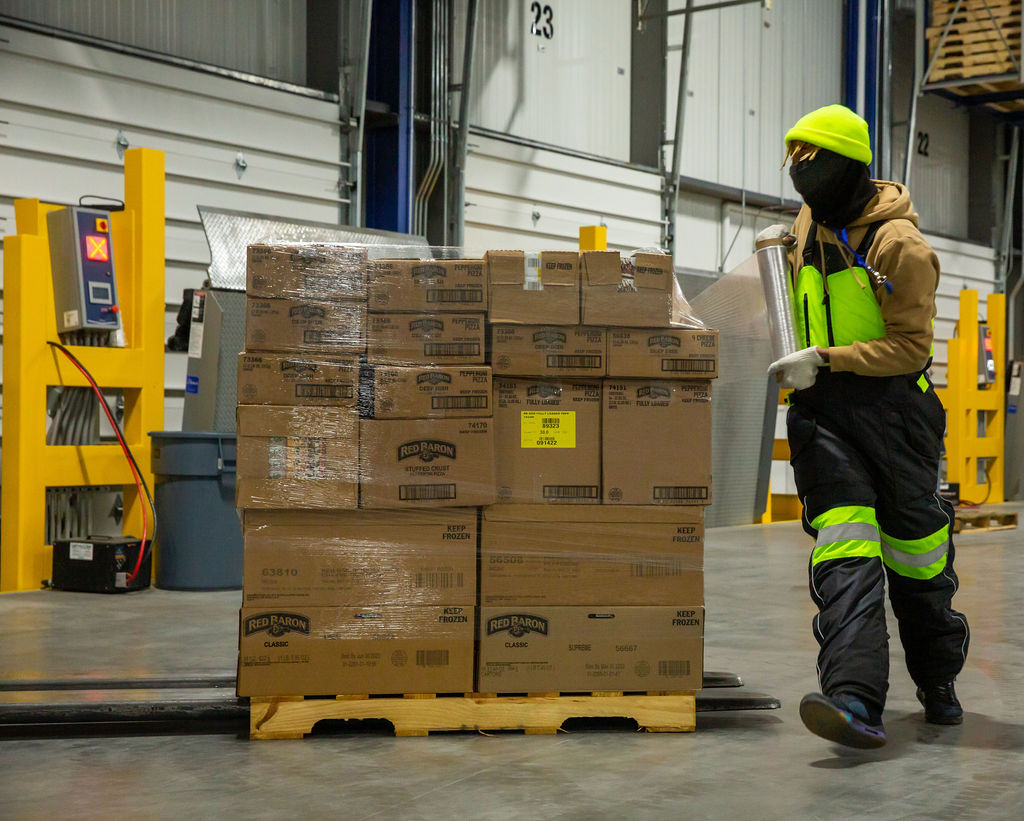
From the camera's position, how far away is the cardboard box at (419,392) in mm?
3396

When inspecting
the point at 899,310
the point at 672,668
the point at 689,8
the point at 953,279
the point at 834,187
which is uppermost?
the point at 689,8

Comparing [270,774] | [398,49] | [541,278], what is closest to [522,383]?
[541,278]

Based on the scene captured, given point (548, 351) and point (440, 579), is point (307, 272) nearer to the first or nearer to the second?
point (548, 351)

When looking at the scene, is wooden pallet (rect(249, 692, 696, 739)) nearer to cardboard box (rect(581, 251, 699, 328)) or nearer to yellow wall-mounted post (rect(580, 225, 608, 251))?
cardboard box (rect(581, 251, 699, 328))

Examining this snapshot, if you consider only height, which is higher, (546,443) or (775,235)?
(775,235)

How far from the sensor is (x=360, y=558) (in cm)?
337

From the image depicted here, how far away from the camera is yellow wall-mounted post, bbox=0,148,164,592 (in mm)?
6188

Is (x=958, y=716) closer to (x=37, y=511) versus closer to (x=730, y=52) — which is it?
(x=37, y=511)

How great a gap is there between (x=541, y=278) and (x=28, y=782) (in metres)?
1.90

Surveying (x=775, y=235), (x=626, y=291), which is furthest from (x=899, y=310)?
(x=626, y=291)

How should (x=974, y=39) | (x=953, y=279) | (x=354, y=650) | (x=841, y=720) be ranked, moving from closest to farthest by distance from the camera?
(x=841, y=720)
(x=354, y=650)
(x=974, y=39)
(x=953, y=279)

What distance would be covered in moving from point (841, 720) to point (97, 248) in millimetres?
4884

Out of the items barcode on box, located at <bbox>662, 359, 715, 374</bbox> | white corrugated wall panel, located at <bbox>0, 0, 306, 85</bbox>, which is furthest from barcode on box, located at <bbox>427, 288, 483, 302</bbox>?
white corrugated wall panel, located at <bbox>0, 0, 306, 85</bbox>

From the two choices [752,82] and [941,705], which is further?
[752,82]
